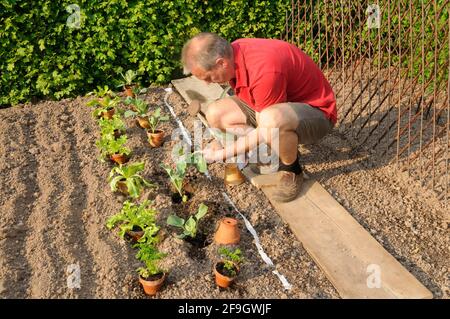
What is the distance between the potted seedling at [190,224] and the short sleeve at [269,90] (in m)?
0.73

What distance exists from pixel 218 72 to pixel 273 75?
0.33m

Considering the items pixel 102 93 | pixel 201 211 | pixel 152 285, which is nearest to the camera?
pixel 152 285

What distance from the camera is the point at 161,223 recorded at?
12.0 ft

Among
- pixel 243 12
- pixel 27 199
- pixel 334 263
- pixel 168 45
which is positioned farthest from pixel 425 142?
pixel 27 199

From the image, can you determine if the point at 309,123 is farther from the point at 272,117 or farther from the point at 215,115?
the point at 215,115

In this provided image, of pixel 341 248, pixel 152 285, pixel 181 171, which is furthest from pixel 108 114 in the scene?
pixel 341 248

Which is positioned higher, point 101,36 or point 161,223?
point 101,36

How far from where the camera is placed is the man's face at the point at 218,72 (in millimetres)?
3497

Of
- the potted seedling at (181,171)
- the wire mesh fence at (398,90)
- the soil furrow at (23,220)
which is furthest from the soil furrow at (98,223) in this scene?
the wire mesh fence at (398,90)

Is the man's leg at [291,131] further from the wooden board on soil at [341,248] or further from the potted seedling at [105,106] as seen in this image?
the potted seedling at [105,106]

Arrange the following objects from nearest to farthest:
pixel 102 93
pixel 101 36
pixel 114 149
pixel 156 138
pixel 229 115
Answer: pixel 229 115
pixel 114 149
pixel 156 138
pixel 102 93
pixel 101 36

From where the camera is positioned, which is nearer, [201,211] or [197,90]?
[201,211]

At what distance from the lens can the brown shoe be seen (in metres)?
3.85

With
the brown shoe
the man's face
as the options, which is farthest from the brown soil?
the man's face
